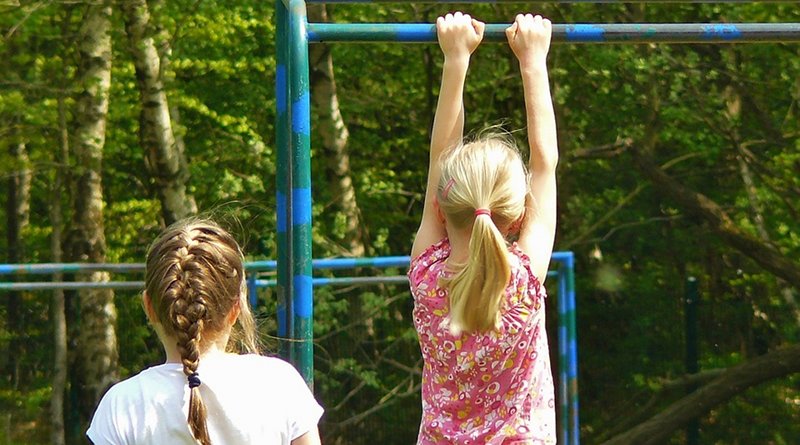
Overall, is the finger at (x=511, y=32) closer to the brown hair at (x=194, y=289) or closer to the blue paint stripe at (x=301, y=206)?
the blue paint stripe at (x=301, y=206)

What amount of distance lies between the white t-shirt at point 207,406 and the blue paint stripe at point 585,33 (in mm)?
1015

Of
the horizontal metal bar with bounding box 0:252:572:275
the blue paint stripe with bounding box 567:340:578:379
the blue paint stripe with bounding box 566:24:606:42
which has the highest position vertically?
the blue paint stripe with bounding box 566:24:606:42

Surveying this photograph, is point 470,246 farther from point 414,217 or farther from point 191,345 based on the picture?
point 414,217

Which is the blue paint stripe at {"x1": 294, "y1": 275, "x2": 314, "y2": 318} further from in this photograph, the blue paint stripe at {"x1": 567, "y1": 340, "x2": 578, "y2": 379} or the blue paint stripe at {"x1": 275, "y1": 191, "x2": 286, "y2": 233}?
the blue paint stripe at {"x1": 567, "y1": 340, "x2": 578, "y2": 379}

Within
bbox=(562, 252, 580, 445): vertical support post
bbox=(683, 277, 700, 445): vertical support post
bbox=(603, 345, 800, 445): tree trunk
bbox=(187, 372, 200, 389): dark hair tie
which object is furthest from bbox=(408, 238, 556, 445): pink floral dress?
bbox=(603, 345, 800, 445): tree trunk

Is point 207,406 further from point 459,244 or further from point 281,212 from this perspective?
point 281,212

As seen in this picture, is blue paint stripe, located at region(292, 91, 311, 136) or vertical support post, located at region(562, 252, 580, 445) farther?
vertical support post, located at region(562, 252, 580, 445)

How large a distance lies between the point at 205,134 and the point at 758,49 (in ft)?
14.1

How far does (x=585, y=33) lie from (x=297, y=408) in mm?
1055

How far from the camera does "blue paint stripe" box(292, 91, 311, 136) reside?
92.3 inches

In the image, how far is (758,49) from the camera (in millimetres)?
8484

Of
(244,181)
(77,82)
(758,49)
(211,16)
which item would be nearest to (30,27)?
(77,82)

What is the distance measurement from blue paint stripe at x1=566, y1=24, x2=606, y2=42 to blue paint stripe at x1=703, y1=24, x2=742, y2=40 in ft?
0.72

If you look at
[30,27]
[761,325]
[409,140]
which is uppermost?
[30,27]
